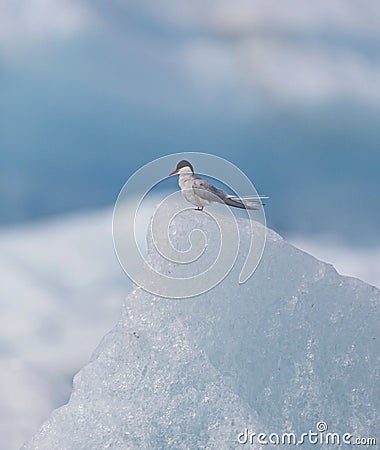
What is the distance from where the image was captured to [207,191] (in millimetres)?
1861

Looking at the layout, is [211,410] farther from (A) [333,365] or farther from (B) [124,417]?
(A) [333,365]

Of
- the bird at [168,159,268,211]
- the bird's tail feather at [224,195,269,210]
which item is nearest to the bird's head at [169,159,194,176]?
the bird at [168,159,268,211]

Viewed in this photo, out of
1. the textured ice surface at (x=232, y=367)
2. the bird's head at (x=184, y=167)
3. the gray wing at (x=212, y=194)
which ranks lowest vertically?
the textured ice surface at (x=232, y=367)

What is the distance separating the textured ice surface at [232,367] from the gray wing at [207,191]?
10cm

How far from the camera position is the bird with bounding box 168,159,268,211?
186 centimetres

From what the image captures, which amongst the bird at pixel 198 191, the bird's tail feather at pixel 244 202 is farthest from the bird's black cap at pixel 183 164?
the bird's tail feather at pixel 244 202

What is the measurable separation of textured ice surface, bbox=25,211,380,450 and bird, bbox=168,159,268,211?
0.29ft

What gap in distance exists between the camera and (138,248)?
191cm

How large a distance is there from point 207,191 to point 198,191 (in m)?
0.02

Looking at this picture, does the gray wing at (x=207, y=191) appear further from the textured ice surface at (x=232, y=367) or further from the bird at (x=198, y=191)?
the textured ice surface at (x=232, y=367)

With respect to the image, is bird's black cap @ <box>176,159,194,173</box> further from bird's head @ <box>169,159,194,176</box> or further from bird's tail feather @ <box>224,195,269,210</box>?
bird's tail feather @ <box>224,195,269,210</box>

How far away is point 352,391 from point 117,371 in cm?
57

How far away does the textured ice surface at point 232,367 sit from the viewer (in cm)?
171

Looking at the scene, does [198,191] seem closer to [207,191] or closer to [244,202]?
[207,191]
